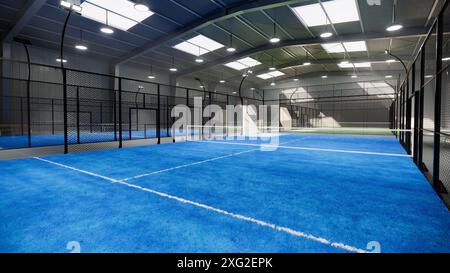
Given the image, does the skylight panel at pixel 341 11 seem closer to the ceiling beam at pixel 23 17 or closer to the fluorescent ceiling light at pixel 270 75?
the ceiling beam at pixel 23 17

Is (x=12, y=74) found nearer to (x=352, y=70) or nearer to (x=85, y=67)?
(x=85, y=67)

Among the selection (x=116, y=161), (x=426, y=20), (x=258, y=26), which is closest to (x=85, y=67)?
(x=258, y=26)

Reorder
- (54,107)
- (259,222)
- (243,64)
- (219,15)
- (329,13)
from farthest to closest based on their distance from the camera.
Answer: (243,64)
(54,107)
(329,13)
(219,15)
(259,222)

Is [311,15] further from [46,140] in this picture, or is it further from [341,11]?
[46,140]

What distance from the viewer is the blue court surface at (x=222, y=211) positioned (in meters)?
2.23

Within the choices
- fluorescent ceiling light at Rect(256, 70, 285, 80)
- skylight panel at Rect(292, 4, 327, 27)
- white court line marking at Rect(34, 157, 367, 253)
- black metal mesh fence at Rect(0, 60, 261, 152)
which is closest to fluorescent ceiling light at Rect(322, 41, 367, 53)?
skylight panel at Rect(292, 4, 327, 27)

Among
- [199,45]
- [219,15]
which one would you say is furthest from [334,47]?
[219,15]

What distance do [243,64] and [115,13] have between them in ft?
48.4

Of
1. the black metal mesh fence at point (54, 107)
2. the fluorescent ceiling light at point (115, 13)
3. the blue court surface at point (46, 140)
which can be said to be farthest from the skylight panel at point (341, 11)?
the blue court surface at point (46, 140)

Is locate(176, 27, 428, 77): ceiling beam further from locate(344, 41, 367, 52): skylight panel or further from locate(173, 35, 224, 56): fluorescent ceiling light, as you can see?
locate(344, 41, 367, 52): skylight panel

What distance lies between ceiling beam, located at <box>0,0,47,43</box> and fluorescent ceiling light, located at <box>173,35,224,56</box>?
366 inches

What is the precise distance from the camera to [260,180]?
180 inches

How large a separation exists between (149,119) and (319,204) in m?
25.0

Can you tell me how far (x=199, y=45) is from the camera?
1969 centimetres
